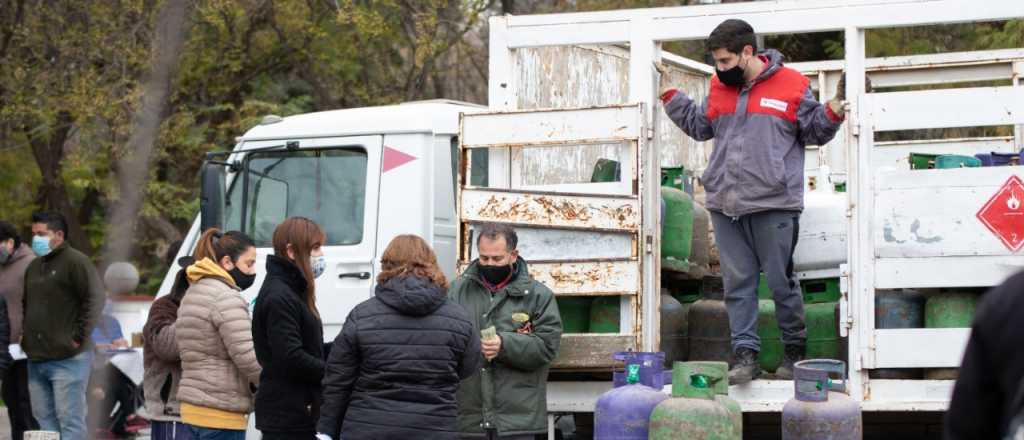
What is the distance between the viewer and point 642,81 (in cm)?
745

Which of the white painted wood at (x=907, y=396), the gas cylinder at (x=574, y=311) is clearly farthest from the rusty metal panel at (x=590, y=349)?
the white painted wood at (x=907, y=396)

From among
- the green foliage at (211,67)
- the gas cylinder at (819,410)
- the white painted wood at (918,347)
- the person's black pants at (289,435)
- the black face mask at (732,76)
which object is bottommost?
the person's black pants at (289,435)

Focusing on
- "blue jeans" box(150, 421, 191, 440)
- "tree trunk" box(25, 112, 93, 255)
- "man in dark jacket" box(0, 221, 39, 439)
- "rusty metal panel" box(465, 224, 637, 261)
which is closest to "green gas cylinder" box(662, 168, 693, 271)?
"rusty metal panel" box(465, 224, 637, 261)

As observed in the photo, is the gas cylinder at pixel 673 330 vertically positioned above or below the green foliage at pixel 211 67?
below

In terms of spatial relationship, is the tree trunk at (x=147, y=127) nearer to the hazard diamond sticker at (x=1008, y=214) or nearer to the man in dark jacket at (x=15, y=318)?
the hazard diamond sticker at (x=1008, y=214)

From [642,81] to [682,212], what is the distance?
710 mm

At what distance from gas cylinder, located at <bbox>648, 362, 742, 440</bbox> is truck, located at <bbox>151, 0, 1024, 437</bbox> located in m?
0.49

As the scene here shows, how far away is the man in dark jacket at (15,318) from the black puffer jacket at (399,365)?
412cm

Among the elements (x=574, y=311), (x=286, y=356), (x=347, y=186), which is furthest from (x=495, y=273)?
(x=347, y=186)

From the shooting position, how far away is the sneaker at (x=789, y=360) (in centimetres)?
717

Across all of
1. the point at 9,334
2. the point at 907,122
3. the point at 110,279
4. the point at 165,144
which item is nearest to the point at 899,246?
the point at 907,122

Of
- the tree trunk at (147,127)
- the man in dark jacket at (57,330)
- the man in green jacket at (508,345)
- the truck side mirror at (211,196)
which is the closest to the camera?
the tree trunk at (147,127)

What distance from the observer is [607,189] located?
759 centimetres

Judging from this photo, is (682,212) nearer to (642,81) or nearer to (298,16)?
(642,81)
